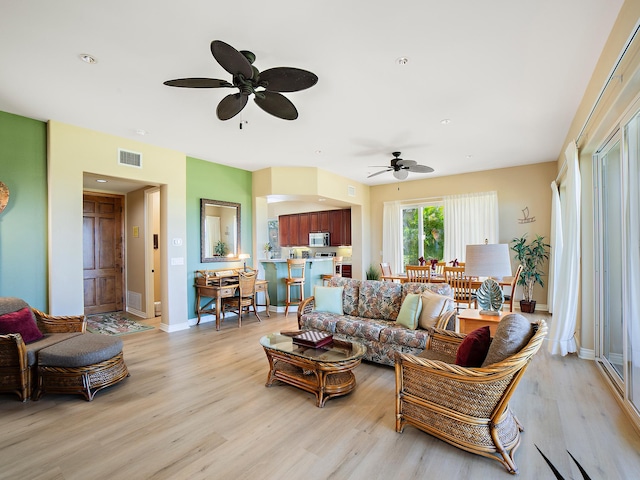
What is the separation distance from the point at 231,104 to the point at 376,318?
279 centimetres

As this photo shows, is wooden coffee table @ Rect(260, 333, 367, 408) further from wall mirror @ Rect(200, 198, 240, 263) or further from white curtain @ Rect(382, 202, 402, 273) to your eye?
white curtain @ Rect(382, 202, 402, 273)

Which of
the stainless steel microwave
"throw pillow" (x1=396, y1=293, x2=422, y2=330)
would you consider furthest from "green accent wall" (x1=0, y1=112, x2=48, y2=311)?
the stainless steel microwave

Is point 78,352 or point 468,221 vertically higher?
point 468,221

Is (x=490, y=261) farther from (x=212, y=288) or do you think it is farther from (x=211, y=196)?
(x=211, y=196)

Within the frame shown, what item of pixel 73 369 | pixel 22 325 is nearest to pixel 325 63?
pixel 73 369

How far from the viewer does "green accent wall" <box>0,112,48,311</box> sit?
3615 millimetres

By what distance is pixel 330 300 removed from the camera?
13.3ft

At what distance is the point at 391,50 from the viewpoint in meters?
2.54

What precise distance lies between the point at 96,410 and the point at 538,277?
691 cm

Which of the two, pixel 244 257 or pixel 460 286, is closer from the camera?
pixel 460 286

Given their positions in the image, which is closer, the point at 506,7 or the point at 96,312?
the point at 506,7

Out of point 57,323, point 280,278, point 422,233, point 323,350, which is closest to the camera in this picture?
point 323,350

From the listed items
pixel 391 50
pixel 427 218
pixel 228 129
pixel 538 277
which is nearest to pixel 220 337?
pixel 228 129

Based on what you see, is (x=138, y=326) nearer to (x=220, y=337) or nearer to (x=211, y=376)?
(x=220, y=337)
